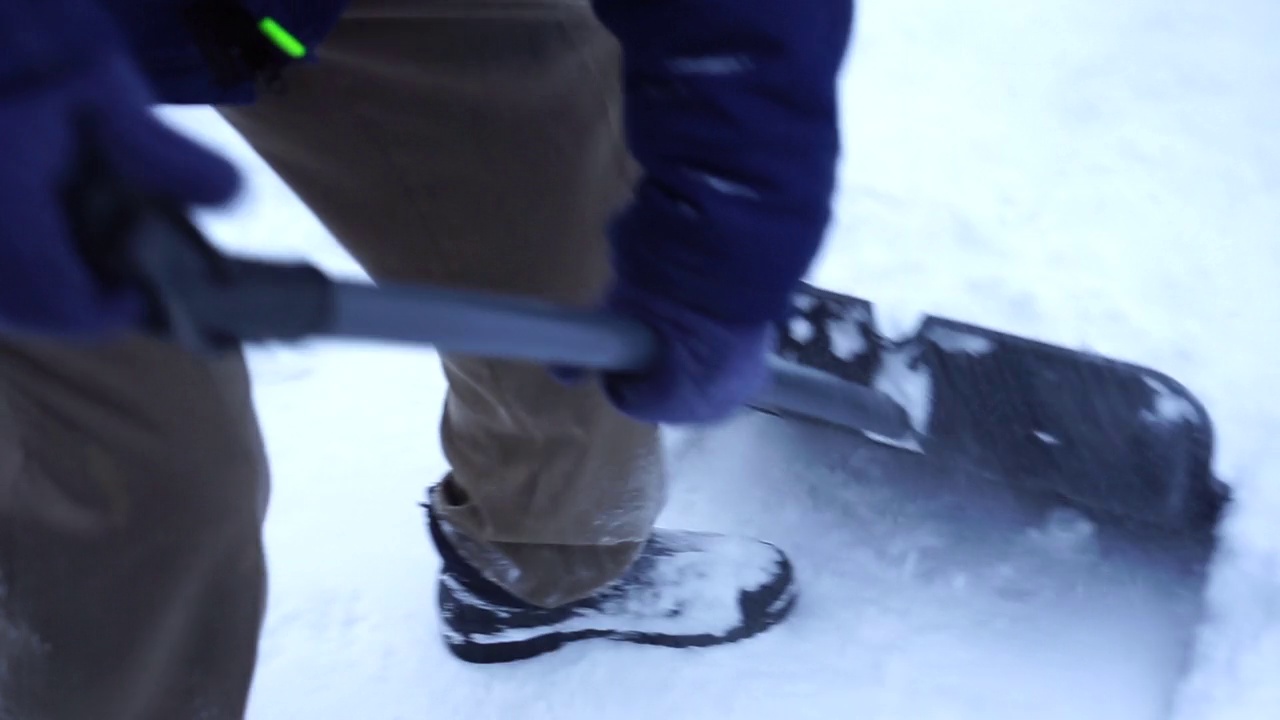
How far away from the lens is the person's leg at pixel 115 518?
2.01 feet

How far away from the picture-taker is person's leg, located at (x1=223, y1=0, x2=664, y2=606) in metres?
0.71

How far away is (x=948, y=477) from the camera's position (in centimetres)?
109

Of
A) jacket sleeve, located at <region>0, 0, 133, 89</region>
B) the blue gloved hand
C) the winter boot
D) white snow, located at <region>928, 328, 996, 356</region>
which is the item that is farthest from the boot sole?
jacket sleeve, located at <region>0, 0, 133, 89</region>

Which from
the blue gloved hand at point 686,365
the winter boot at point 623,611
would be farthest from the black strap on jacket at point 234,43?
the winter boot at point 623,611

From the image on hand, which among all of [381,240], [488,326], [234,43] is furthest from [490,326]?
[381,240]

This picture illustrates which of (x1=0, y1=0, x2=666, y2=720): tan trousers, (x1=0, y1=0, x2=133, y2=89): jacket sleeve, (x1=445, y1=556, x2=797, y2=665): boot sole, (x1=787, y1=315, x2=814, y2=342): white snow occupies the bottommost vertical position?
(x1=445, y1=556, x2=797, y2=665): boot sole

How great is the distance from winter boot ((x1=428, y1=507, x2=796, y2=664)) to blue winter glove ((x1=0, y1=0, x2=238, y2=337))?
0.65 m

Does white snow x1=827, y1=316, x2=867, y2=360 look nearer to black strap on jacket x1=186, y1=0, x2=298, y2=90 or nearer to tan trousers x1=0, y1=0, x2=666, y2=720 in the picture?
tan trousers x1=0, y1=0, x2=666, y2=720

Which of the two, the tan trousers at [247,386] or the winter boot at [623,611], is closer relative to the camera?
the tan trousers at [247,386]

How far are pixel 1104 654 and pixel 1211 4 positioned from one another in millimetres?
1355

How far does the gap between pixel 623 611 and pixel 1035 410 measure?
1.51 feet

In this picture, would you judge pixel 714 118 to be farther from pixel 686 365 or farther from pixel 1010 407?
pixel 1010 407

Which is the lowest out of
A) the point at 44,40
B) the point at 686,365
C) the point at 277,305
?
the point at 686,365

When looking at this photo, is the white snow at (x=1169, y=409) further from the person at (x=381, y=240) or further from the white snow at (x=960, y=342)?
the person at (x=381, y=240)
